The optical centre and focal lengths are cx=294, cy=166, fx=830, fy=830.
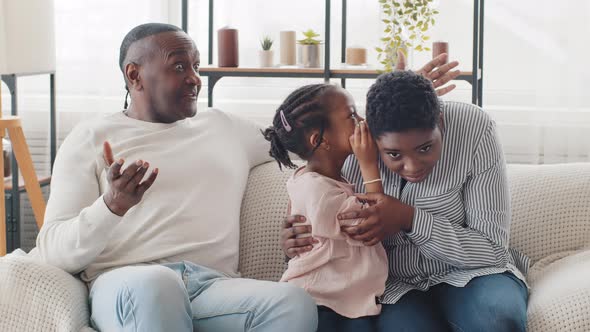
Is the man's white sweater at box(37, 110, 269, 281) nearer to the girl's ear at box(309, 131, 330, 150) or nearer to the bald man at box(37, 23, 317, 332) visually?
the bald man at box(37, 23, 317, 332)

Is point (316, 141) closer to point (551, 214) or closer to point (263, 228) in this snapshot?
point (263, 228)

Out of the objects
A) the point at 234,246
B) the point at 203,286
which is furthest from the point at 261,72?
the point at 203,286

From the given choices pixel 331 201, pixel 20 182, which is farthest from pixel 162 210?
pixel 20 182

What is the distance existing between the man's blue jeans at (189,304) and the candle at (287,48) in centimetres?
151

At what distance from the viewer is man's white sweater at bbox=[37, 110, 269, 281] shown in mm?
1764

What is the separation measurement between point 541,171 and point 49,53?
1682 millimetres

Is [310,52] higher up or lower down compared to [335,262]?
higher up

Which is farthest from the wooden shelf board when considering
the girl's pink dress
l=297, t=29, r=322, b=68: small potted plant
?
the girl's pink dress

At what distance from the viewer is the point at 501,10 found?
325 cm

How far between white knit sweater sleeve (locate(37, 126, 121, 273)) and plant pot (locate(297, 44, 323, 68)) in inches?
49.5

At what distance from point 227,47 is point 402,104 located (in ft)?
5.11

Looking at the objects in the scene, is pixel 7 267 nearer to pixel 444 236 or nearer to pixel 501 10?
pixel 444 236

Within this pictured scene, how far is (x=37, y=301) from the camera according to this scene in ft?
5.47

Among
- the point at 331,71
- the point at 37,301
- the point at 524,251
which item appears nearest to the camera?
the point at 37,301
